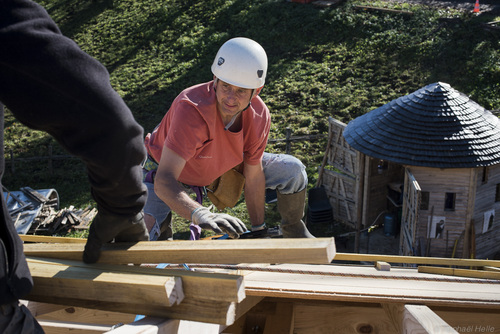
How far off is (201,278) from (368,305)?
1345 mm

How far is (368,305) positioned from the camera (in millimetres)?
2848

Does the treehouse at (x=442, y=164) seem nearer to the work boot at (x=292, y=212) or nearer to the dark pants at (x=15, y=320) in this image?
the work boot at (x=292, y=212)

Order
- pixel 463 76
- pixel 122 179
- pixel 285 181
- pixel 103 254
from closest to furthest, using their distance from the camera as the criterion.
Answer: pixel 122 179
pixel 103 254
pixel 285 181
pixel 463 76

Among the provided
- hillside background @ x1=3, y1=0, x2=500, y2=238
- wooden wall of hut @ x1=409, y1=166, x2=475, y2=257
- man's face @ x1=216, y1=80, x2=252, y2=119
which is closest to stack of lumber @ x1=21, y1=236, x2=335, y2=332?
man's face @ x1=216, y1=80, x2=252, y2=119

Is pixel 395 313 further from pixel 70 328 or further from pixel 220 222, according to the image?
pixel 70 328

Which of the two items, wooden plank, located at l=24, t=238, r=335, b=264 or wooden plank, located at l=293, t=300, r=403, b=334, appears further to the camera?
wooden plank, located at l=293, t=300, r=403, b=334

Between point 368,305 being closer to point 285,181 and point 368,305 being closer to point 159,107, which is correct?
point 285,181

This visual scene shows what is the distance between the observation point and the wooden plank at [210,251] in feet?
5.85

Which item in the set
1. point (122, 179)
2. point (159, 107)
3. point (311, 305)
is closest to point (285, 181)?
point (311, 305)

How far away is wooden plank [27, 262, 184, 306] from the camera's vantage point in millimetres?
1821

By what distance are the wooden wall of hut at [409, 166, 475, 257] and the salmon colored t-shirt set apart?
4257mm

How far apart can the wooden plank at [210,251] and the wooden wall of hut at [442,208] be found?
659 centimetres

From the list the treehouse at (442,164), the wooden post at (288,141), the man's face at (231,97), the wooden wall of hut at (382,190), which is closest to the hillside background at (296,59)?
the wooden post at (288,141)

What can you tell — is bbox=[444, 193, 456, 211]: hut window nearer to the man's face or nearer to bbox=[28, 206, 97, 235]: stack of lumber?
the man's face
